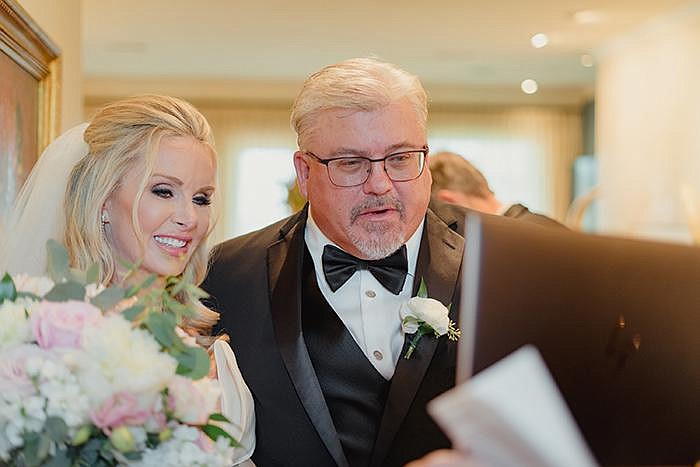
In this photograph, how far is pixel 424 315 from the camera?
2.49 metres

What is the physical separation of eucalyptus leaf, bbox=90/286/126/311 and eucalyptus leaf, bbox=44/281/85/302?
25 mm

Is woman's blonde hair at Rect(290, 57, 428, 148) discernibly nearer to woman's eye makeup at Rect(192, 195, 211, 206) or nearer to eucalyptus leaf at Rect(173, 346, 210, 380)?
woman's eye makeup at Rect(192, 195, 211, 206)

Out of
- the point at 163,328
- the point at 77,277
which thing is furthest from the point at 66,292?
the point at 163,328

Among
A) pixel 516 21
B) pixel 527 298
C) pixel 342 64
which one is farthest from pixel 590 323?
pixel 516 21

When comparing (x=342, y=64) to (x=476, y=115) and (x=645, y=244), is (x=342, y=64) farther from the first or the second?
(x=476, y=115)

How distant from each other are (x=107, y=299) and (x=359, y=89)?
122 centimetres

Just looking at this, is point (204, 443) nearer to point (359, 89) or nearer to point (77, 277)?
point (77, 277)

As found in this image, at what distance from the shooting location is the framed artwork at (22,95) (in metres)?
3.04

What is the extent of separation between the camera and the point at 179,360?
162 cm

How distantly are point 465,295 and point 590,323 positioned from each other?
226mm

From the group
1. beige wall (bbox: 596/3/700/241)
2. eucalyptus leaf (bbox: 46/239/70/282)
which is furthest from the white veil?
beige wall (bbox: 596/3/700/241)

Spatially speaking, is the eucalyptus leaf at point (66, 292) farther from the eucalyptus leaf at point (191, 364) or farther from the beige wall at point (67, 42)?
the beige wall at point (67, 42)

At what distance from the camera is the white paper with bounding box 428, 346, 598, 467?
1.21 metres

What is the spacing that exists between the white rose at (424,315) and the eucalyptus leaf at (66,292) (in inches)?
42.3
